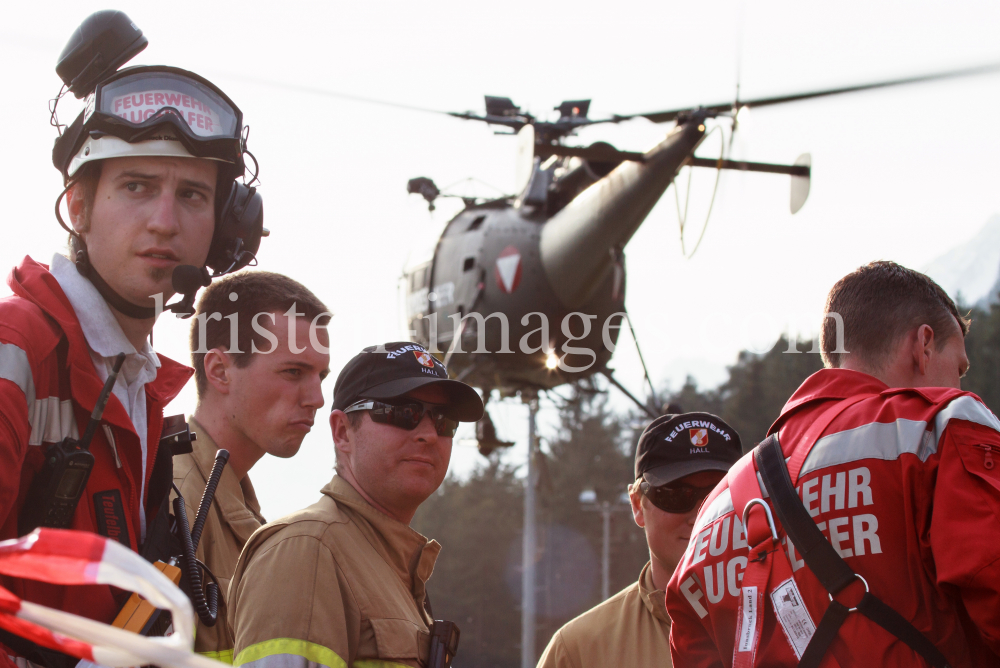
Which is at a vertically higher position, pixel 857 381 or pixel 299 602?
pixel 857 381

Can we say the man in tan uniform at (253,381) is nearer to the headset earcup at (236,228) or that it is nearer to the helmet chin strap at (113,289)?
the headset earcup at (236,228)

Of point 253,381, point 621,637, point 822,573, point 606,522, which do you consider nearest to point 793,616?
point 822,573

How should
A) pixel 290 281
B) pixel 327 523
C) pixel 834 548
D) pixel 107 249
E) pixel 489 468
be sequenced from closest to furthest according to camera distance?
pixel 834 548, pixel 107 249, pixel 327 523, pixel 290 281, pixel 489 468

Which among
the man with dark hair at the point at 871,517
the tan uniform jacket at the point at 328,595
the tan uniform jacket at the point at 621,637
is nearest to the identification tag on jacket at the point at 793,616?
the man with dark hair at the point at 871,517

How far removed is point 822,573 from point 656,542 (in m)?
1.45

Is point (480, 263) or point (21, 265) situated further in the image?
point (480, 263)

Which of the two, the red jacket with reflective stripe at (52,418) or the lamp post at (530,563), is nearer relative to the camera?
the red jacket with reflective stripe at (52,418)

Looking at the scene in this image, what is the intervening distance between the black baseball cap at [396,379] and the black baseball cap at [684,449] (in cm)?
92

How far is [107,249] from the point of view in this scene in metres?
2.24

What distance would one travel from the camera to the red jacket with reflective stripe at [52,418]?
1.77m

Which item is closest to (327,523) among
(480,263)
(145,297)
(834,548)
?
(145,297)

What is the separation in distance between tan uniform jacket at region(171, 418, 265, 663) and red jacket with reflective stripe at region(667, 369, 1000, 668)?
5.26 ft

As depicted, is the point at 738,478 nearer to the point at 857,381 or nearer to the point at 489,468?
the point at 857,381

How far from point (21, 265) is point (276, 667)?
114 cm
